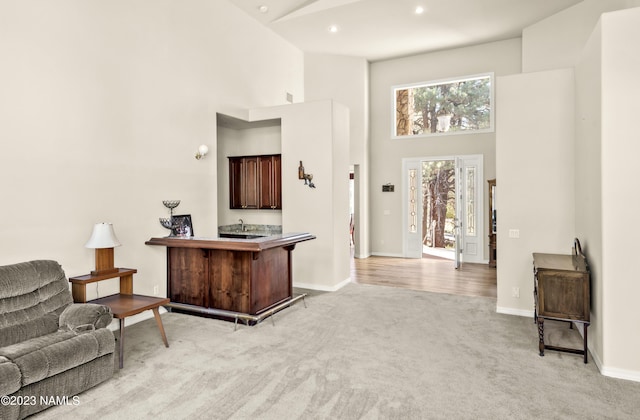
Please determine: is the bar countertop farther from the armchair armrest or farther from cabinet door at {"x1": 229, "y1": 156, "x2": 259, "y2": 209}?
cabinet door at {"x1": 229, "y1": 156, "x2": 259, "y2": 209}

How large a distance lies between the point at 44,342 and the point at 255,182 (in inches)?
171

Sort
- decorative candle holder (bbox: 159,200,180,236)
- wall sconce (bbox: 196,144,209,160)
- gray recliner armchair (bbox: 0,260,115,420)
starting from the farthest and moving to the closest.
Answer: wall sconce (bbox: 196,144,209,160), decorative candle holder (bbox: 159,200,180,236), gray recliner armchair (bbox: 0,260,115,420)

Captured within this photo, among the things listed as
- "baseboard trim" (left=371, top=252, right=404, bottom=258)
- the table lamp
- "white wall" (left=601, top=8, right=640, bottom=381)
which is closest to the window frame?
"baseboard trim" (left=371, top=252, right=404, bottom=258)

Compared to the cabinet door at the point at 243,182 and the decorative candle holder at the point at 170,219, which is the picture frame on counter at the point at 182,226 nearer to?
the decorative candle holder at the point at 170,219

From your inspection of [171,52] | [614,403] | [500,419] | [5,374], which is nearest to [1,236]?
[5,374]

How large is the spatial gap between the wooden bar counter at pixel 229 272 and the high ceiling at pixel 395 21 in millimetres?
3979

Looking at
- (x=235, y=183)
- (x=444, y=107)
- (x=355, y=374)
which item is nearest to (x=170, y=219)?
(x=235, y=183)

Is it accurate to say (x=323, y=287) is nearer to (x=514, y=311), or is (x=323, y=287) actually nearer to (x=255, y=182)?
(x=255, y=182)

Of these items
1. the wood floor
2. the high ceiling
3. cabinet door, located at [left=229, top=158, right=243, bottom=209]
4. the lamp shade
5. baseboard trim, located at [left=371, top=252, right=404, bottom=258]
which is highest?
the high ceiling

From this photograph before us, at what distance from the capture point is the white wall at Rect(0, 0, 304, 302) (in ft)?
11.2

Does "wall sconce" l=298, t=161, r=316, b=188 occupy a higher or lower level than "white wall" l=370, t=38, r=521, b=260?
lower

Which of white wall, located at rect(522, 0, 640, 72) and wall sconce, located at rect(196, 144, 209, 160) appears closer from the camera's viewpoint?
wall sconce, located at rect(196, 144, 209, 160)

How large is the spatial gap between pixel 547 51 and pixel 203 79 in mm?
5915

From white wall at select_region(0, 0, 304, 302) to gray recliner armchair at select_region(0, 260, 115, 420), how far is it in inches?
23.7
